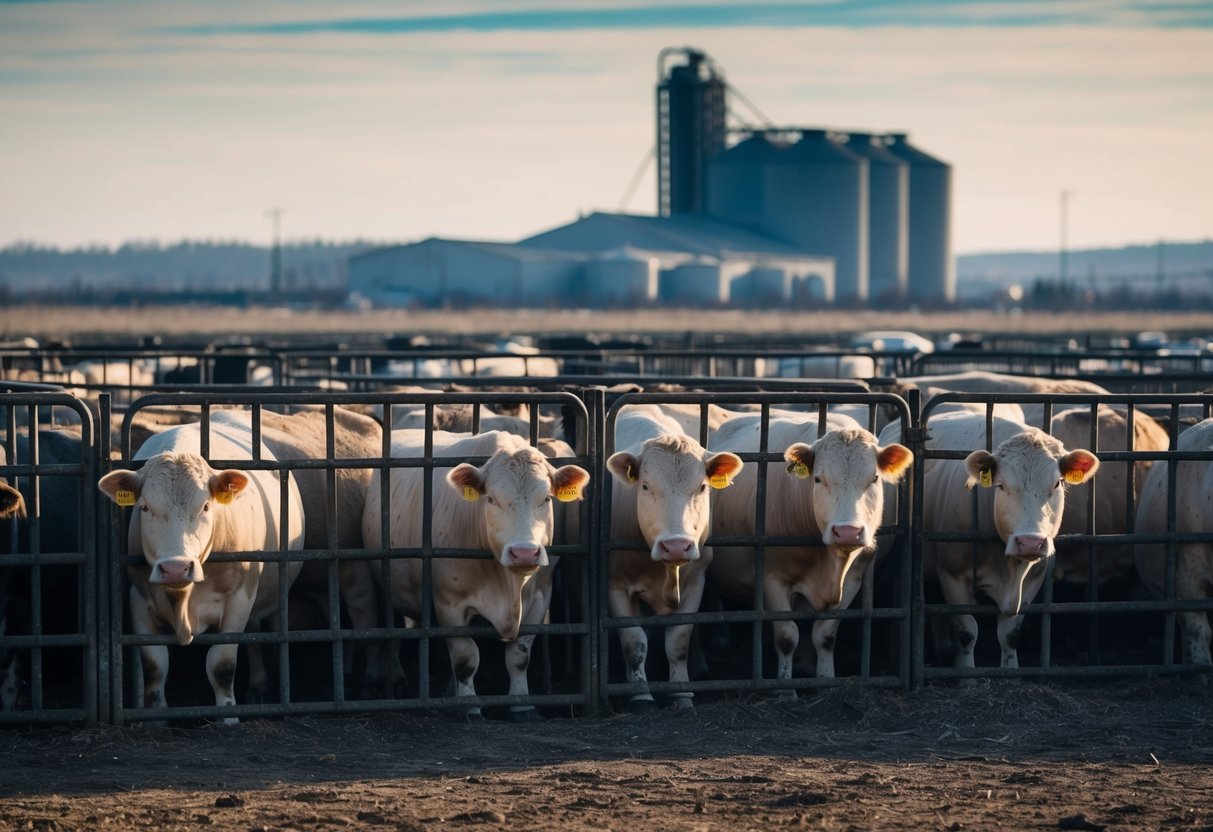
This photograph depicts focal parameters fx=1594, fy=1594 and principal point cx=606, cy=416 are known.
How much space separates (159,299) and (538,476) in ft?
265

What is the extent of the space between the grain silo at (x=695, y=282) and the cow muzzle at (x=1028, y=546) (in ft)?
217

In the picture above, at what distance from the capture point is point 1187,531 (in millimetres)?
8609

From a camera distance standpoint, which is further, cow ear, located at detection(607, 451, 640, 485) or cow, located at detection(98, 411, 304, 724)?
cow ear, located at detection(607, 451, 640, 485)

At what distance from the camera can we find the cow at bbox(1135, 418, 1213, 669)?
849 centimetres

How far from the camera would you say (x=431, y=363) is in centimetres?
2269

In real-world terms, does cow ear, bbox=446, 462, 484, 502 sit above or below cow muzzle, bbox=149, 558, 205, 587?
above

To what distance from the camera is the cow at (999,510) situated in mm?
7871

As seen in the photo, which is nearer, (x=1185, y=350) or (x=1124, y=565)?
(x=1124, y=565)

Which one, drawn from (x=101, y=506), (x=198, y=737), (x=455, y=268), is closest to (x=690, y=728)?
(x=198, y=737)

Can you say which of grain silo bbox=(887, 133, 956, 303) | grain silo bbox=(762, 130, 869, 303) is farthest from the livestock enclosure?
grain silo bbox=(887, 133, 956, 303)

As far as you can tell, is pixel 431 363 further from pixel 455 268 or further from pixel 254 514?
pixel 455 268

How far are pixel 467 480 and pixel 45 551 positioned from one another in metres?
2.74

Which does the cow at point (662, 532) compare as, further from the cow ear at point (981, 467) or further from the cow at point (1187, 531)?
the cow at point (1187, 531)

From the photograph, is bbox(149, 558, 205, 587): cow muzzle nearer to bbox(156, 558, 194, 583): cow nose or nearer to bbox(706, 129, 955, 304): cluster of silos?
bbox(156, 558, 194, 583): cow nose
